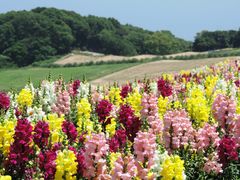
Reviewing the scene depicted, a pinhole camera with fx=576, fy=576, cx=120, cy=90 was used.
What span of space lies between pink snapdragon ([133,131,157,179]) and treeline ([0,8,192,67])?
302 ft

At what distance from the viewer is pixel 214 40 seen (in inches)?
4338

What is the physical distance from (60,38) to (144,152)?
339ft

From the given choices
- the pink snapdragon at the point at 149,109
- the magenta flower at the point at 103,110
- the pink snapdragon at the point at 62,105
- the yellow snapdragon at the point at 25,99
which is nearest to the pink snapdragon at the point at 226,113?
the pink snapdragon at the point at 149,109

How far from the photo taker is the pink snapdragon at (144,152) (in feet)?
26.5

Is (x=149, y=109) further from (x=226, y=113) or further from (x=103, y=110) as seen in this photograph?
(x=226, y=113)

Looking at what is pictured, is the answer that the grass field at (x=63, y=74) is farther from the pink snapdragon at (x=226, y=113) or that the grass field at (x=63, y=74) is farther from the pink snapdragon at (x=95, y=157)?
the pink snapdragon at (x=95, y=157)

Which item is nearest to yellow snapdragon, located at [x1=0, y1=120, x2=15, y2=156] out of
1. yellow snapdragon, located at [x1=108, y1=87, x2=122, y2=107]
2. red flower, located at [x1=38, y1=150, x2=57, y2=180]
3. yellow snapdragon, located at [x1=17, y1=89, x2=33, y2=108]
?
red flower, located at [x1=38, y1=150, x2=57, y2=180]

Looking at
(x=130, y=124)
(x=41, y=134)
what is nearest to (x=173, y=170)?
(x=41, y=134)

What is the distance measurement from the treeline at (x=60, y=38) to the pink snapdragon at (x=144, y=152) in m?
92.2

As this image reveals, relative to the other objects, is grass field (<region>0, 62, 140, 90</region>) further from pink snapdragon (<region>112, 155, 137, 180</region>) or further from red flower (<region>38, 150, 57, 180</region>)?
pink snapdragon (<region>112, 155, 137, 180</region>)

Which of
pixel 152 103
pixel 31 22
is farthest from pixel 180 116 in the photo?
pixel 31 22

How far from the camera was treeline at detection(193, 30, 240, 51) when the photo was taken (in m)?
107

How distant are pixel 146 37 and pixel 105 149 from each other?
12413 centimetres

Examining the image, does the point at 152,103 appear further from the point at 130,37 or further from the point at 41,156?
the point at 130,37
